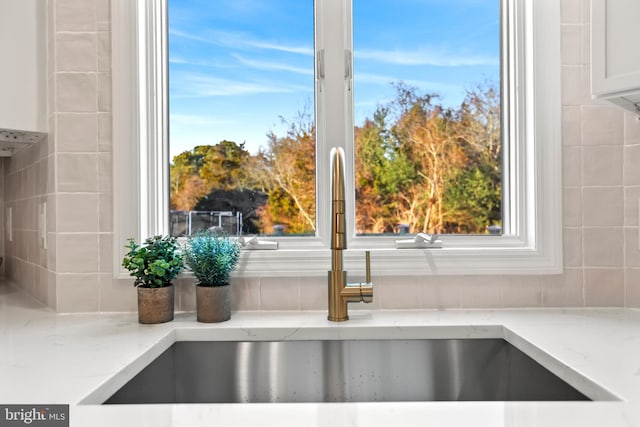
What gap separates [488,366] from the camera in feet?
4.12

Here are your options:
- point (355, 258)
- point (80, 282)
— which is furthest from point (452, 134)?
point (80, 282)

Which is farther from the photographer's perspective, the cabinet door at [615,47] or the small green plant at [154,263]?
the small green plant at [154,263]

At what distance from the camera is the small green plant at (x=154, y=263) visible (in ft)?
4.16

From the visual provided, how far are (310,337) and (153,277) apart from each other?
0.43m

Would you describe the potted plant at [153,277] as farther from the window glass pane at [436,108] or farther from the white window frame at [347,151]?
the window glass pane at [436,108]

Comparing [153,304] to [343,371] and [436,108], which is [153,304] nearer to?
[343,371]

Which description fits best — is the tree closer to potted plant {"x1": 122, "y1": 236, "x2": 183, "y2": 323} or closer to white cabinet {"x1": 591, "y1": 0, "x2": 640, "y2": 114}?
potted plant {"x1": 122, "y1": 236, "x2": 183, "y2": 323}

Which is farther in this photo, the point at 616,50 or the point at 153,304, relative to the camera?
the point at 153,304

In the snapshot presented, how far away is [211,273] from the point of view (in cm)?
130

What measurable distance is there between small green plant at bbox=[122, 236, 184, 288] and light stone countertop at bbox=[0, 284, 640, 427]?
118 mm

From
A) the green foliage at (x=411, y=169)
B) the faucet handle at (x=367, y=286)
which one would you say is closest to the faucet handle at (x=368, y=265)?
the faucet handle at (x=367, y=286)

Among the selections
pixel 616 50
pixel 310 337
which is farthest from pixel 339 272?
pixel 616 50

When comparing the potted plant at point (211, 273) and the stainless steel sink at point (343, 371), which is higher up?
the potted plant at point (211, 273)

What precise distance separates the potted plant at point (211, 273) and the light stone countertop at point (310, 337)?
4 cm
